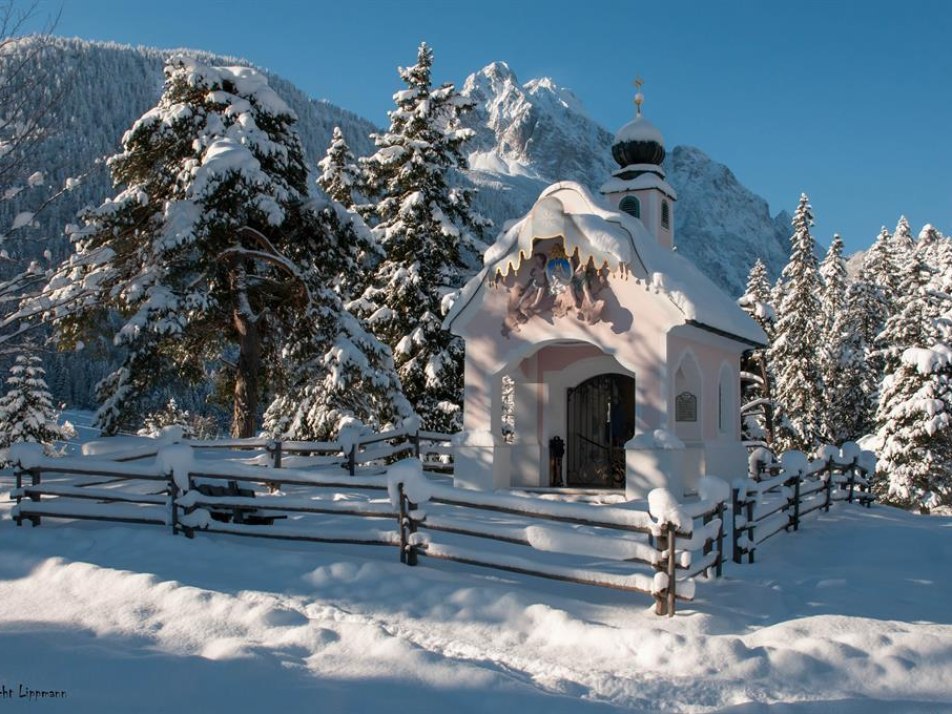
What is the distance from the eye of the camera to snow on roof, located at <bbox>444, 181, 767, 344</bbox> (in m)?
14.4

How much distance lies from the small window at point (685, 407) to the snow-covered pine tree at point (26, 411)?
87.5 feet

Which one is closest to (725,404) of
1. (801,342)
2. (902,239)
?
(801,342)

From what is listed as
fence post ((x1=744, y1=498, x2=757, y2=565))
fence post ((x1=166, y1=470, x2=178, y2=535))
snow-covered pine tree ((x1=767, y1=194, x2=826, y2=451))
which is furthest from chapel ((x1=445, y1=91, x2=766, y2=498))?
snow-covered pine tree ((x1=767, y1=194, x2=826, y2=451))

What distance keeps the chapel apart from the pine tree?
10996 mm

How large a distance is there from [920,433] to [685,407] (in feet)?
45.0

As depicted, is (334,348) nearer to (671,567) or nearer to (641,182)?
(641,182)

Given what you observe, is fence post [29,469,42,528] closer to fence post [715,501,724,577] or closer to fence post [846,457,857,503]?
fence post [715,501,724,577]

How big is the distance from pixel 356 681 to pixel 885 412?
84.5ft

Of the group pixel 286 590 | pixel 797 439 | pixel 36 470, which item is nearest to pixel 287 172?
pixel 36 470

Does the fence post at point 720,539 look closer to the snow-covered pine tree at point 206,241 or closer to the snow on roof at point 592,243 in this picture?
the snow on roof at point 592,243

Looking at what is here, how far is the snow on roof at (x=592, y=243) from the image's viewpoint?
569 inches

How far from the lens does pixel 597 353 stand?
57.0 ft

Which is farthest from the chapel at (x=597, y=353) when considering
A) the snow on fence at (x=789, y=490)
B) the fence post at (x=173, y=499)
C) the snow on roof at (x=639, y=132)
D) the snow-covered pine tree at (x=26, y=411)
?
the snow-covered pine tree at (x=26, y=411)

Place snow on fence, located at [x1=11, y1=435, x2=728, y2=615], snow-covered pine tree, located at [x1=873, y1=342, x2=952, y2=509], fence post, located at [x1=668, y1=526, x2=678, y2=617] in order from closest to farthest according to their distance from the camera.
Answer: fence post, located at [x1=668, y1=526, x2=678, y2=617] < snow on fence, located at [x1=11, y1=435, x2=728, y2=615] < snow-covered pine tree, located at [x1=873, y1=342, x2=952, y2=509]
